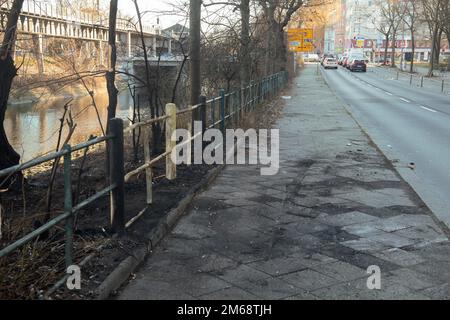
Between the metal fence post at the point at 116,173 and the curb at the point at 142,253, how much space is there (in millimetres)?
323

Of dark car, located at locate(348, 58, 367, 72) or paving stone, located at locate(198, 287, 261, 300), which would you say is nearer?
paving stone, located at locate(198, 287, 261, 300)

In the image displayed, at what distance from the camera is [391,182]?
26.8ft

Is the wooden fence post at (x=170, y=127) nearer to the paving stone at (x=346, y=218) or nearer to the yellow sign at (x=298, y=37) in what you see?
the paving stone at (x=346, y=218)

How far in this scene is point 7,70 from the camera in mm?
6801

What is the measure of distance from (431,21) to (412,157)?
150ft

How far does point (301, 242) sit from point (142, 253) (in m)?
1.57

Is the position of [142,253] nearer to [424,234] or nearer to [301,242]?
[301,242]

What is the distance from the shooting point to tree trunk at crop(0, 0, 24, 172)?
21.2 feet

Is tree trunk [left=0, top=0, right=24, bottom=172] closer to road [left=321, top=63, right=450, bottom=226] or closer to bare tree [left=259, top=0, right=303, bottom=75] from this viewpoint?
road [left=321, top=63, right=450, bottom=226]

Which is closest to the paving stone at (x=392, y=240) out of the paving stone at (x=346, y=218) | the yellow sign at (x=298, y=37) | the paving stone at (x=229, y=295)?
the paving stone at (x=346, y=218)

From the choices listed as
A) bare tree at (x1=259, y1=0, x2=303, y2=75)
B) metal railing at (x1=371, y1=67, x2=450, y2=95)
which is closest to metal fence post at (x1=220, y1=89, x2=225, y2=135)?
bare tree at (x1=259, y1=0, x2=303, y2=75)

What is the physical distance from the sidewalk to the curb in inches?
3.1
